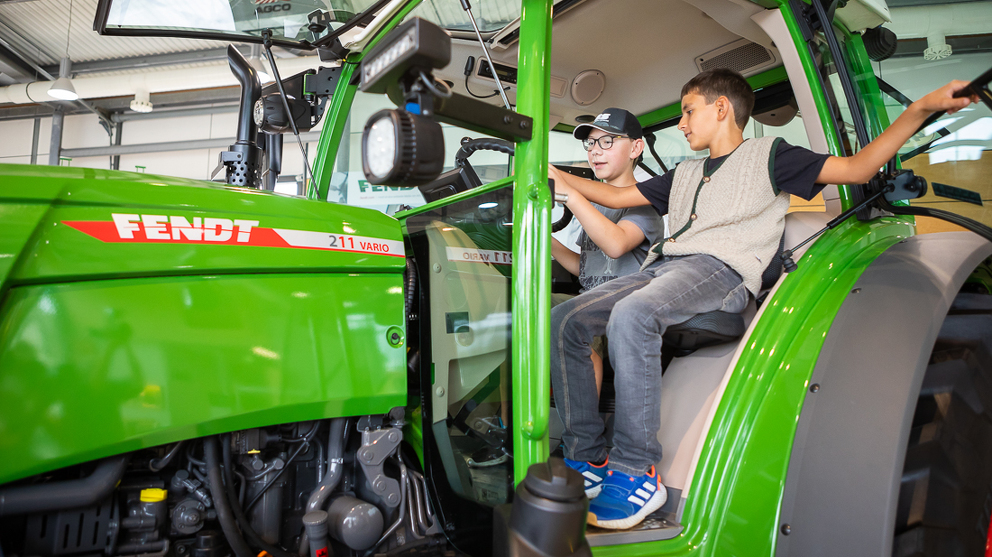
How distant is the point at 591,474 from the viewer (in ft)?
4.41

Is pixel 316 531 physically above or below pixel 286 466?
below

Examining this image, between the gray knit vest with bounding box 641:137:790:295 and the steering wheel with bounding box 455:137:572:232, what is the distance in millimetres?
392

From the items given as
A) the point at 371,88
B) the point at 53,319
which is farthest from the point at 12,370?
the point at 371,88

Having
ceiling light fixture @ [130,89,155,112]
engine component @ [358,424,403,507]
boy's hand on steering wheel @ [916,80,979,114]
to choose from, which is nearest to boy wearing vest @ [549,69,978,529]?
boy's hand on steering wheel @ [916,80,979,114]

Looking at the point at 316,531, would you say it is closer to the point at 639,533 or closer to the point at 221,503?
the point at 221,503

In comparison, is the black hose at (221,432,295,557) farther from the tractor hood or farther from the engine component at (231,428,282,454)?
the tractor hood

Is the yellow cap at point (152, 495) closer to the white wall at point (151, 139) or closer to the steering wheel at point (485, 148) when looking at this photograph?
the steering wheel at point (485, 148)

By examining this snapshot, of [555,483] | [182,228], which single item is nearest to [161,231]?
[182,228]

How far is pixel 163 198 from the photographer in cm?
105

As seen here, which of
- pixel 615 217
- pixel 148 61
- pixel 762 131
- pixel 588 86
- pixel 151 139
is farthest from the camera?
pixel 151 139

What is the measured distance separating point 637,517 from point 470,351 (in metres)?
0.50

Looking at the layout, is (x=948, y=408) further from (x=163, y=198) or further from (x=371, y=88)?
(x=163, y=198)

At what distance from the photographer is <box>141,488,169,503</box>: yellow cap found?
1.02 meters

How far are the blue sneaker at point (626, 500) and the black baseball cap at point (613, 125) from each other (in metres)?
1.10
